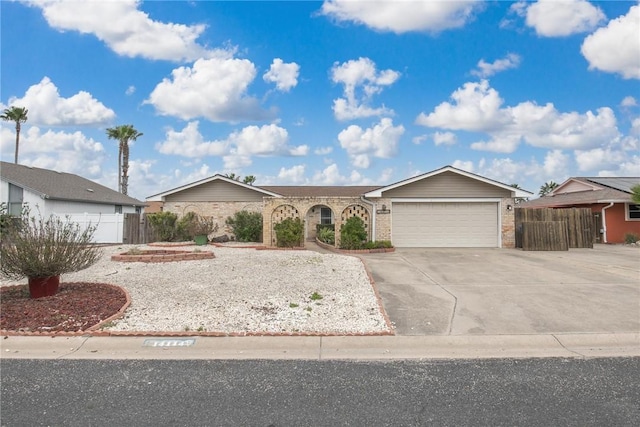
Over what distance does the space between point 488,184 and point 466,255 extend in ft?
15.8

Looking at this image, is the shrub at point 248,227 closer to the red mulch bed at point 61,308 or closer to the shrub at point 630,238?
the red mulch bed at point 61,308

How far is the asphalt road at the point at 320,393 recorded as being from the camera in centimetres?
359

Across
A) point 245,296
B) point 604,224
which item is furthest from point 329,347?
point 604,224

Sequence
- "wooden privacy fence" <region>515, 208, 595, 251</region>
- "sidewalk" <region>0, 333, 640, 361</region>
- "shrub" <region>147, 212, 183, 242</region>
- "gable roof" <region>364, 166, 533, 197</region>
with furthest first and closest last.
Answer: "shrub" <region>147, 212, 183, 242</region>
"gable roof" <region>364, 166, 533, 197</region>
"wooden privacy fence" <region>515, 208, 595, 251</region>
"sidewalk" <region>0, 333, 640, 361</region>

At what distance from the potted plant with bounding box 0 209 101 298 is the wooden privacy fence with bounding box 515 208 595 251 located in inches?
638

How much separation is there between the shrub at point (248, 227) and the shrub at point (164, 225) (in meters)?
2.78

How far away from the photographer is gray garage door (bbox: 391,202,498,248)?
61.3 ft

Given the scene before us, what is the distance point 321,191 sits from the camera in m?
29.3

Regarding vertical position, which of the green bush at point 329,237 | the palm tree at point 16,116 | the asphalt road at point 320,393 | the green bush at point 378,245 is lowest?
the asphalt road at point 320,393

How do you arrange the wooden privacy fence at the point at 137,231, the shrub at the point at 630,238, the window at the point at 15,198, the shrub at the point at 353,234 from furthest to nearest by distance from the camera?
1. the window at the point at 15,198
2. the shrub at the point at 630,238
3. the wooden privacy fence at the point at 137,231
4. the shrub at the point at 353,234

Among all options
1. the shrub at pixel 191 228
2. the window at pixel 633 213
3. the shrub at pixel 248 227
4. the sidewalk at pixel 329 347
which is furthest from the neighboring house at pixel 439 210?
the sidewalk at pixel 329 347

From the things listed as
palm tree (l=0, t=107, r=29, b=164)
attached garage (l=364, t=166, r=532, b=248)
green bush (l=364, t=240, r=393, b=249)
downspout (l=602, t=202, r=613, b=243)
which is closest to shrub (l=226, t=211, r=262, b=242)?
attached garage (l=364, t=166, r=532, b=248)

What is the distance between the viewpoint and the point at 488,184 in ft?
60.8

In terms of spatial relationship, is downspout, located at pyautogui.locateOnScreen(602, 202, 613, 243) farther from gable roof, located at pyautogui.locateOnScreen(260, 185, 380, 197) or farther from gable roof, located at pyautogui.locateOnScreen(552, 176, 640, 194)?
gable roof, located at pyautogui.locateOnScreen(260, 185, 380, 197)
